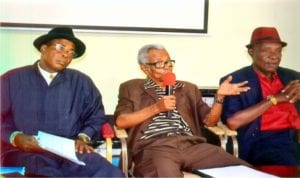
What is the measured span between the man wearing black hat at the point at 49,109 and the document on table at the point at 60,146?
0.45ft

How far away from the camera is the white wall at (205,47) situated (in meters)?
3.62

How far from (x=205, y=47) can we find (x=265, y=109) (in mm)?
981

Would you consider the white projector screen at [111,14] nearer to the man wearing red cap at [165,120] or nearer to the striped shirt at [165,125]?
the man wearing red cap at [165,120]

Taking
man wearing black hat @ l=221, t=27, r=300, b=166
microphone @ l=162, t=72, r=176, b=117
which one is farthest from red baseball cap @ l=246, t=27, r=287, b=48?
microphone @ l=162, t=72, r=176, b=117

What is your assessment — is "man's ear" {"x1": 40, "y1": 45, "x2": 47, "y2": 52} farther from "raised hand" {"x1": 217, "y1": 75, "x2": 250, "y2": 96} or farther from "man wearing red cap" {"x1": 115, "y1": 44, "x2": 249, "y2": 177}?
"raised hand" {"x1": 217, "y1": 75, "x2": 250, "y2": 96}

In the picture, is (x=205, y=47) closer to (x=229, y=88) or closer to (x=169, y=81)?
(x=229, y=88)

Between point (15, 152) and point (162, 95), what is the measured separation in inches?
40.9

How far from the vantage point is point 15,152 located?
2627 mm

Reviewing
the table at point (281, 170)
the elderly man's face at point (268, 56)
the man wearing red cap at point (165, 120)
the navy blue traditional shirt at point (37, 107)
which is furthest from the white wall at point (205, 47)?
the table at point (281, 170)

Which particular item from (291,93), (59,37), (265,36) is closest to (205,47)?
(265,36)

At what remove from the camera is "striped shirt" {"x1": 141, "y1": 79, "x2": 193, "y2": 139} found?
2902 mm

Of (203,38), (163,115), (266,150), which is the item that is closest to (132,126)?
(163,115)

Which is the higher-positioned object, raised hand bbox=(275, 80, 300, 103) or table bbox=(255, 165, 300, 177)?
raised hand bbox=(275, 80, 300, 103)

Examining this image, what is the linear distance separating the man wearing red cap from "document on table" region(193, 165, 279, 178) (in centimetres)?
15
